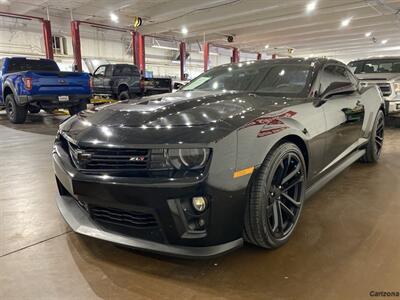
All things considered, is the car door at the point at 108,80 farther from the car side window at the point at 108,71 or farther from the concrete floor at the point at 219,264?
the concrete floor at the point at 219,264

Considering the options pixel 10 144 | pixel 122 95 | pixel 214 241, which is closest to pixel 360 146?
pixel 214 241

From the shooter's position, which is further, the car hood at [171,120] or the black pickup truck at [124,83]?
the black pickup truck at [124,83]

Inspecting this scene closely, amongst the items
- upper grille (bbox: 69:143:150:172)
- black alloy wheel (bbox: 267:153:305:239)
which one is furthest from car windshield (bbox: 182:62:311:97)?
upper grille (bbox: 69:143:150:172)

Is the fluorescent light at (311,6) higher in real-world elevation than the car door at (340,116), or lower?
higher

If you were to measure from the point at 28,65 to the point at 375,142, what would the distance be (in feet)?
28.2

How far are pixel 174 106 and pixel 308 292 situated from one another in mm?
1312

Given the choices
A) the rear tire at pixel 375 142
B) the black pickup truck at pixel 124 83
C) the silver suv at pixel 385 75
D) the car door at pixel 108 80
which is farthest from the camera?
the car door at pixel 108 80

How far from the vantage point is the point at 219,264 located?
72.1 inches

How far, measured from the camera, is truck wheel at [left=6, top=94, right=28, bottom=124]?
7439 millimetres

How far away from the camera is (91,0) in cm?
1109

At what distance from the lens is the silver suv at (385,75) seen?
20.7 feet

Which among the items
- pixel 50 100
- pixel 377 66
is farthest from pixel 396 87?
pixel 50 100

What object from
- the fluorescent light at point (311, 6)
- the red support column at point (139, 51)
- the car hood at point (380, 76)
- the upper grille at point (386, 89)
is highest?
the fluorescent light at point (311, 6)

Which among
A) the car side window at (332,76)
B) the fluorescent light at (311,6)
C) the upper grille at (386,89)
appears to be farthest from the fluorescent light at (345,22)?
the car side window at (332,76)
